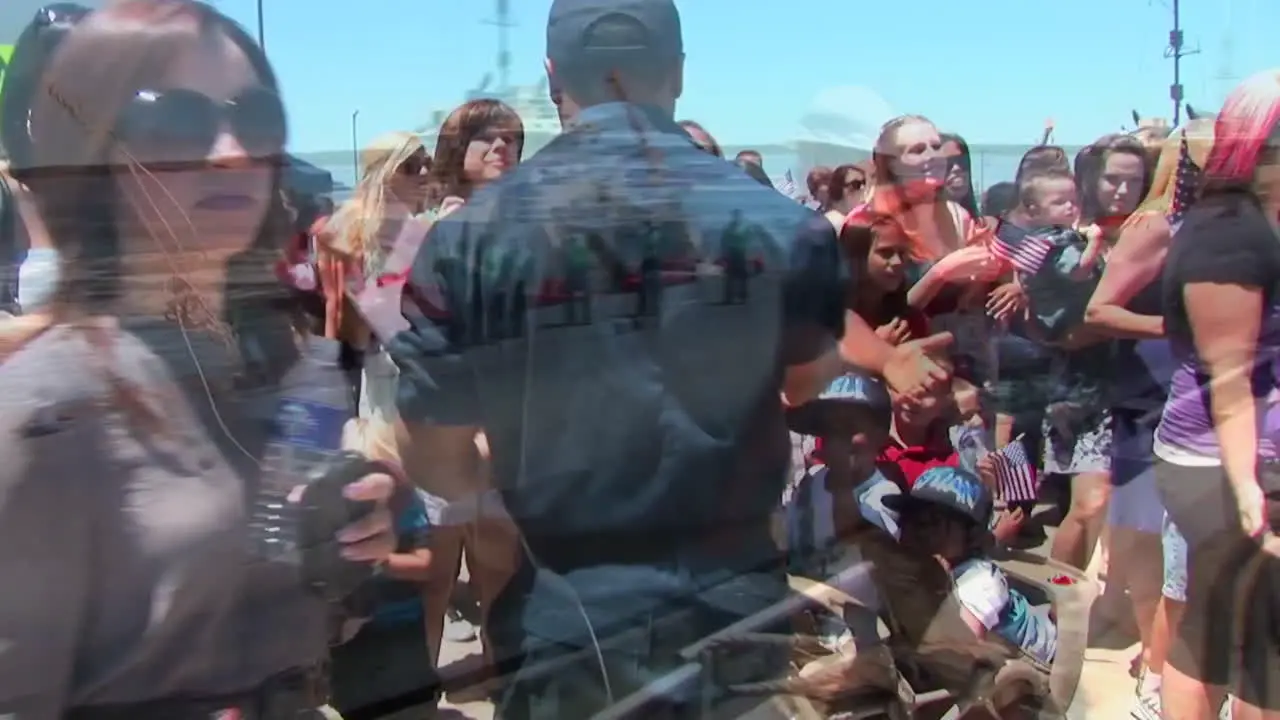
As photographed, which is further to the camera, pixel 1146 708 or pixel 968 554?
pixel 1146 708

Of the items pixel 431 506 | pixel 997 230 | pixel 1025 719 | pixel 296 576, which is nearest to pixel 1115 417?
pixel 997 230

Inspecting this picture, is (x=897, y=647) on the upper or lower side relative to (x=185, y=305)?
lower

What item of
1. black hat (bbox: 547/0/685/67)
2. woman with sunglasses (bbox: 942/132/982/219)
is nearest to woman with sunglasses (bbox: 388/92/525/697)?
black hat (bbox: 547/0/685/67)

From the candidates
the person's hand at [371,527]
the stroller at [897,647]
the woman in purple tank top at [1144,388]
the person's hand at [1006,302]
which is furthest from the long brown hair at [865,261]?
the person's hand at [371,527]

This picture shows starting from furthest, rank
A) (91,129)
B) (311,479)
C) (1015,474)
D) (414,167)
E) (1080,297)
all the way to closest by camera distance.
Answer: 1. (1015,474)
2. (1080,297)
3. (414,167)
4. (311,479)
5. (91,129)

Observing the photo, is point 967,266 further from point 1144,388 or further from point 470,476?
point 470,476

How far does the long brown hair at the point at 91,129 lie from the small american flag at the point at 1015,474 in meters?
1.75

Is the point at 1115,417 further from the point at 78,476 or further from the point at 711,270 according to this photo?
the point at 78,476

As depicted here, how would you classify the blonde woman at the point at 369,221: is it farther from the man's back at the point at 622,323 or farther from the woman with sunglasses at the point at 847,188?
the woman with sunglasses at the point at 847,188

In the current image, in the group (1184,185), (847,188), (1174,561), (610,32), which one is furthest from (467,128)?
(1174,561)

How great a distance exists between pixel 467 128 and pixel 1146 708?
1537mm

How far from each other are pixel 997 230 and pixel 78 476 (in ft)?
5.22

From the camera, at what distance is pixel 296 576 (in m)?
1.03

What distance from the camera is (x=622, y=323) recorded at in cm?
114
